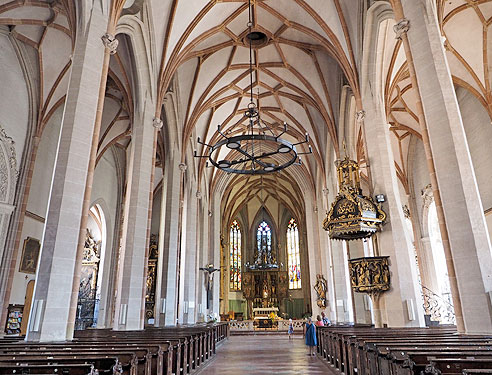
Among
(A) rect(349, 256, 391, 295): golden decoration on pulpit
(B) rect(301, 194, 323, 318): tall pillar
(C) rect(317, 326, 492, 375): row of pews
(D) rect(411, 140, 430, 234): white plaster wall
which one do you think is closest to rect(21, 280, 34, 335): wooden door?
(C) rect(317, 326, 492, 375): row of pews

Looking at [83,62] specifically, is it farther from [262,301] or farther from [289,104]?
[262,301]

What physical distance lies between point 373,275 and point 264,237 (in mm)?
26018

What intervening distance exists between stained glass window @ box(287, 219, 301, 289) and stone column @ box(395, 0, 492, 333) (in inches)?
1093

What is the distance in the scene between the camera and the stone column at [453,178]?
20.2ft

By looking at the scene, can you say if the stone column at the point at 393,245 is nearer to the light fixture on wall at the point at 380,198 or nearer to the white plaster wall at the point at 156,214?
the light fixture on wall at the point at 380,198

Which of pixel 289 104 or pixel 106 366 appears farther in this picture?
pixel 289 104

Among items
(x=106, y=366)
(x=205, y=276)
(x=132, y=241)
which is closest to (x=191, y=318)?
(x=205, y=276)

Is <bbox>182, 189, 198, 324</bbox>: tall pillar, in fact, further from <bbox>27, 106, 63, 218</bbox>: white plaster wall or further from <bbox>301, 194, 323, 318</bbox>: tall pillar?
<bbox>301, 194, 323, 318</bbox>: tall pillar

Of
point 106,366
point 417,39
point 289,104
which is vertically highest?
point 289,104

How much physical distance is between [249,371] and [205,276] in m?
15.6

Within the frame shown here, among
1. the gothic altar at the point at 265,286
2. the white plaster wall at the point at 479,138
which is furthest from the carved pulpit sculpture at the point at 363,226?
Answer: the gothic altar at the point at 265,286

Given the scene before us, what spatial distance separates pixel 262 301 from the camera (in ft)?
106

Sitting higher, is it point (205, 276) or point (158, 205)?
point (158, 205)

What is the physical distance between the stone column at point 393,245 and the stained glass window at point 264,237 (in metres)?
24.8
